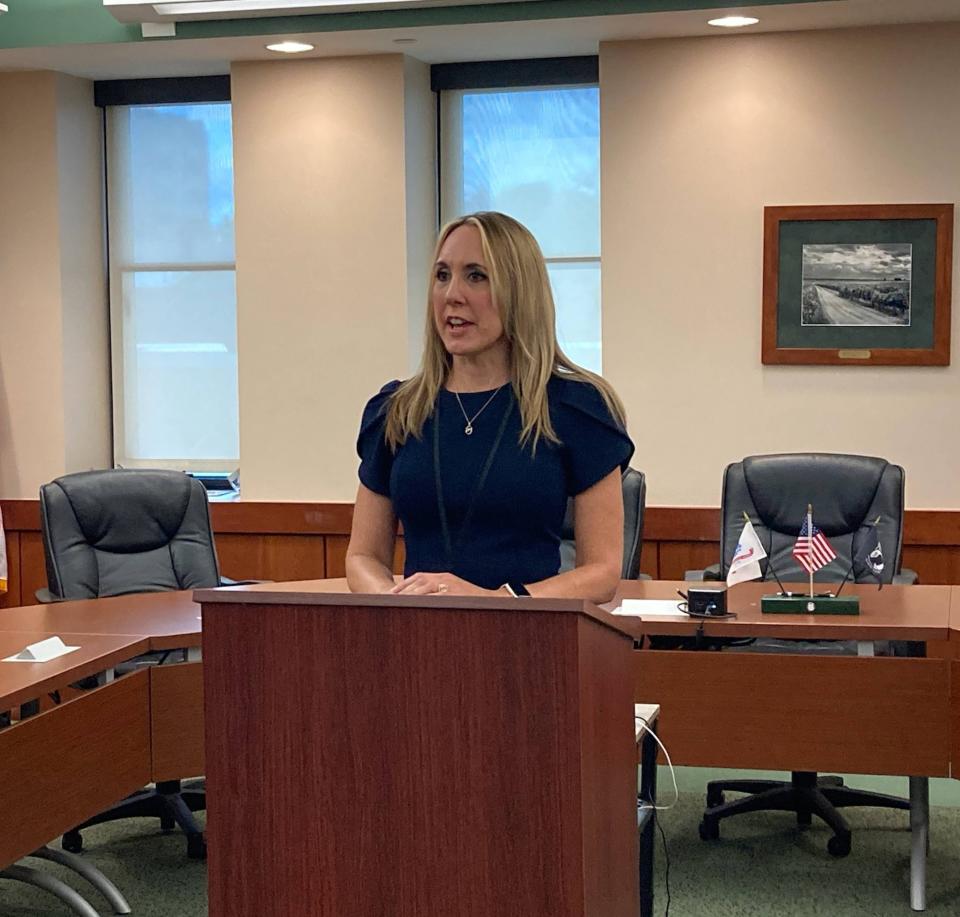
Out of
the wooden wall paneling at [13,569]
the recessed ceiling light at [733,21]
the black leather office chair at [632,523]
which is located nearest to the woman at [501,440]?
the black leather office chair at [632,523]

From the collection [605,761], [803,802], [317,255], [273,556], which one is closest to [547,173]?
[317,255]

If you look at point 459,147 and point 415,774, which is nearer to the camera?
point 415,774

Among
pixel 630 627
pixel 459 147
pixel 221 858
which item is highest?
pixel 459 147

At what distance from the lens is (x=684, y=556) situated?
5797mm

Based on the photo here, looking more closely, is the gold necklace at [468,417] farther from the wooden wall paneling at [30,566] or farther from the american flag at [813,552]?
the wooden wall paneling at [30,566]

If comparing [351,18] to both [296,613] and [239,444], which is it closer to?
[239,444]

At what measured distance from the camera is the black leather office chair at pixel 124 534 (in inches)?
183

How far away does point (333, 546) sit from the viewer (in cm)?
610

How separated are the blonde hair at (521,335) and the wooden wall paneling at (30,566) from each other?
15.4ft

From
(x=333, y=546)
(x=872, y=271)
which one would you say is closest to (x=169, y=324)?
(x=333, y=546)

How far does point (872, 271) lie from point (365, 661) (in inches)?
180

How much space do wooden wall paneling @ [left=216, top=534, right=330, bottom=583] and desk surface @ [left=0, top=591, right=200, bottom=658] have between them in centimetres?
173

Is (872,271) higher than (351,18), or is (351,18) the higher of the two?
(351,18)

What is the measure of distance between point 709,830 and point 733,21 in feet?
10.2
